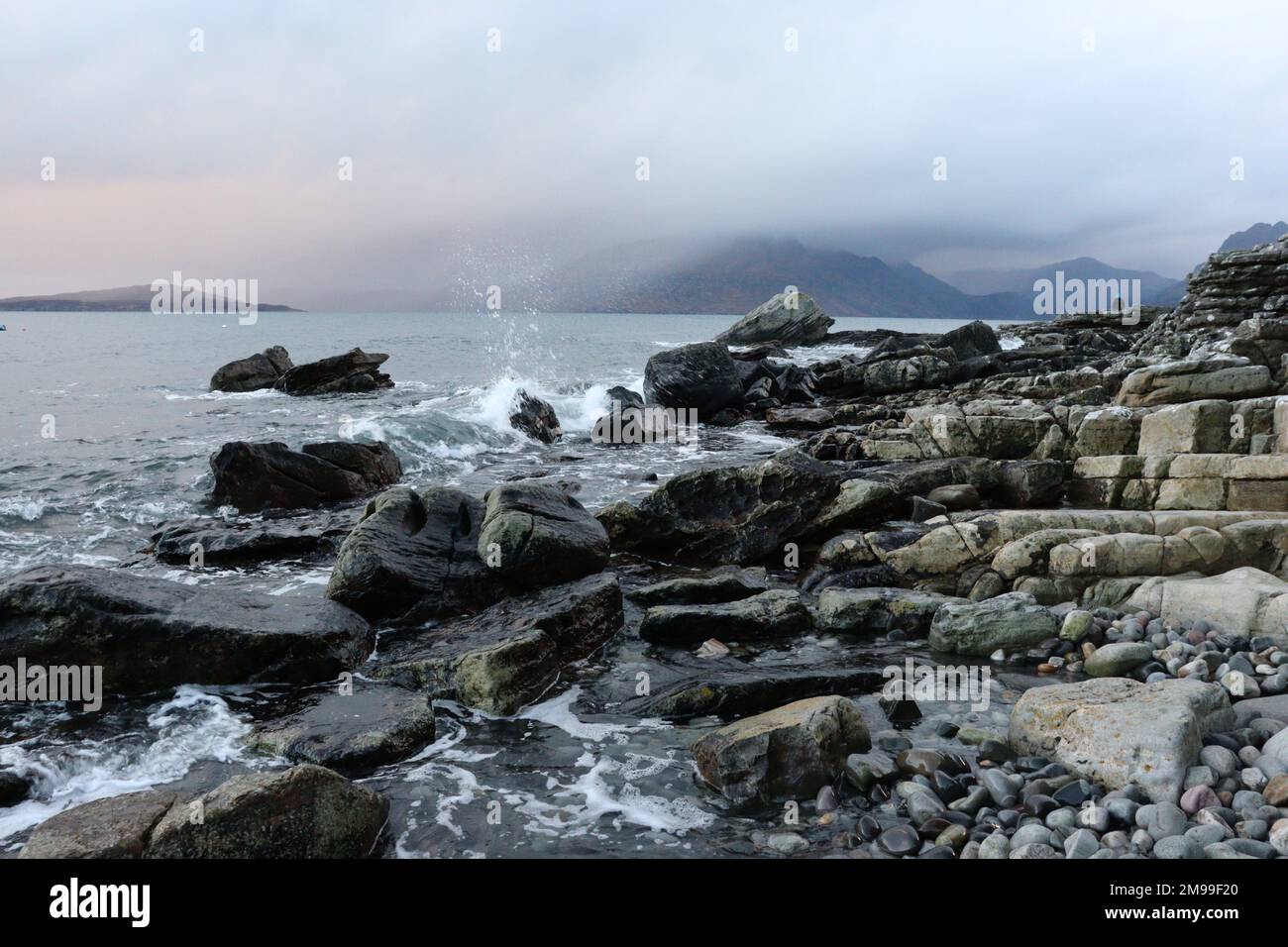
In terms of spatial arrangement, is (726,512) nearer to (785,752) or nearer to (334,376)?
(785,752)

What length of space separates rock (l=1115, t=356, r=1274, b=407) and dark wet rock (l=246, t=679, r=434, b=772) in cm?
1375

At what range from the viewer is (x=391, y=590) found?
1021cm

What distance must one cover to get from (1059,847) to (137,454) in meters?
24.3

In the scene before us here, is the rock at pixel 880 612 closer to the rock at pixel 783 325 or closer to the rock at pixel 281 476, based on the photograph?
the rock at pixel 281 476

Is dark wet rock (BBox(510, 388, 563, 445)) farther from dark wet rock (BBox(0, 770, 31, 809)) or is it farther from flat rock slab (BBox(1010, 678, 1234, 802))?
flat rock slab (BBox(1010, 678, 1234, 802))

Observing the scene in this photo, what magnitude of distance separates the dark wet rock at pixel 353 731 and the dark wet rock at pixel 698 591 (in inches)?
150

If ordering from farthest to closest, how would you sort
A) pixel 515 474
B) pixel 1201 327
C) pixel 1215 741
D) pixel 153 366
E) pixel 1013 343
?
pixel 1013 343 < pixel 153 366 < pixel 1201 327 < pixel 515 474 < pixel 1215 741

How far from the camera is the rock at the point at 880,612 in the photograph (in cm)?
991

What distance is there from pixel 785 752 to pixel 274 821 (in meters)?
3.77

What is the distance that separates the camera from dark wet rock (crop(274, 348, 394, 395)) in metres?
39.6

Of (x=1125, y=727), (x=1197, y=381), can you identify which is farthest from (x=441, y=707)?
(x=1197, y=381)

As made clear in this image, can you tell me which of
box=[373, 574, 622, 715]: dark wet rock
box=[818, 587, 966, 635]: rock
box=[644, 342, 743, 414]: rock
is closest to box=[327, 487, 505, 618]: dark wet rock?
box=[373, 574, 622, 715]: dark wet rock
